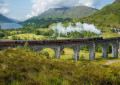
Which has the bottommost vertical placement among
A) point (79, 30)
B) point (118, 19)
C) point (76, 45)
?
point (76, 45)

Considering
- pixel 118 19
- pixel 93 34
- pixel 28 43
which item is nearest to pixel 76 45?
pixel 28 43

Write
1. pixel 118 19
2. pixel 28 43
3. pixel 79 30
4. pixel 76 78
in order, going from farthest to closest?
pixel 118 19, pixel 79 30, pixel 28 43, pixel 76 78

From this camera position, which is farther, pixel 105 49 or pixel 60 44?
pixel 105 49

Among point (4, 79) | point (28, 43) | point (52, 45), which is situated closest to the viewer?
point (4, 79)

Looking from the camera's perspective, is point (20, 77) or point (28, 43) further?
point (28, 43)

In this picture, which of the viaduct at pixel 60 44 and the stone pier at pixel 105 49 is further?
the stone pier at pixel 105 49

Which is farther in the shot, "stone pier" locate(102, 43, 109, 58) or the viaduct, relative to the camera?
"stone pier" locate(102, 43, 109, 58)

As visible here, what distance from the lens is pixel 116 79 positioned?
6684 mm

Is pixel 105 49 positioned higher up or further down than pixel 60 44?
further down

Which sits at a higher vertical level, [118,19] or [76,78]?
[118,19]

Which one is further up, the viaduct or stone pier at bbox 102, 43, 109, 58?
the viaduct

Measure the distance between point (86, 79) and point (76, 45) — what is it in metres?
36.0

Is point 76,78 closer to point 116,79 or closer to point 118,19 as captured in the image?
point 116,79

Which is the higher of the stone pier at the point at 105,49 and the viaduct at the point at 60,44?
the viaduct at the point at 60,44
